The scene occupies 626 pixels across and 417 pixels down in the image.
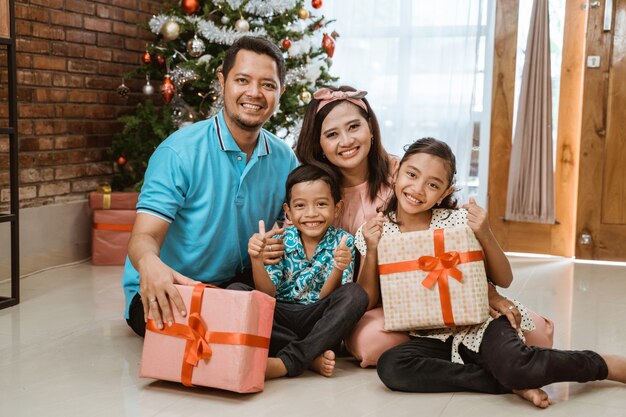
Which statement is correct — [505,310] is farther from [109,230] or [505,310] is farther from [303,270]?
[109,230]

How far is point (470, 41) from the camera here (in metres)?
4.64

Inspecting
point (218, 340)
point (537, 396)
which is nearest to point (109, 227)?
point (218, 340)

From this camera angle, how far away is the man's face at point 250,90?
2.48 metres

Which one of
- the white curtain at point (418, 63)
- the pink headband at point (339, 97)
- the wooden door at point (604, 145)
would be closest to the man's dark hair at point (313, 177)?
the pink headband at point (339, 97)

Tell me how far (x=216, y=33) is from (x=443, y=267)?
231 centimetres

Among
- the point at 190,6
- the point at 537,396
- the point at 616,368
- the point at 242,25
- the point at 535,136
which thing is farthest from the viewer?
the point at 535,136

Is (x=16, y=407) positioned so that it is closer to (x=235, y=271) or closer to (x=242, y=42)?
(x=235, y=271)

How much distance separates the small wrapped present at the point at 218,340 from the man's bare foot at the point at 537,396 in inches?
28.1

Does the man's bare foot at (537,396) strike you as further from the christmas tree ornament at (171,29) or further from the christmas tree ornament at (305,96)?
the christmas tree ornament at (171,29)

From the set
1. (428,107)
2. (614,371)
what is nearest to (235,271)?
(614,371)

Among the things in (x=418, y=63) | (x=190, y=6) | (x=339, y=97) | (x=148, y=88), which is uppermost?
(x=190, y=6)

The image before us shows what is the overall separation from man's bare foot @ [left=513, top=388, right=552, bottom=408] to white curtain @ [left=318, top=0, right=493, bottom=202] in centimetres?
273

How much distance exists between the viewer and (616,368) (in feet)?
6.93

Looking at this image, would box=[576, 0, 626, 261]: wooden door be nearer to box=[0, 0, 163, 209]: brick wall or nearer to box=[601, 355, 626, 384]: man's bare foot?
box=[601, 355, 626, 384]: man's bare foot
